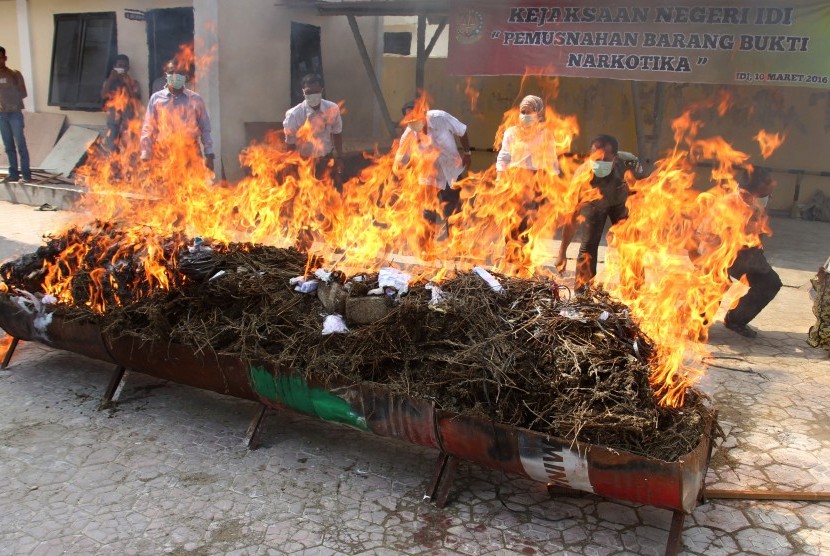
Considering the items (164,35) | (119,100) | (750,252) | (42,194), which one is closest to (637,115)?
(750,252)

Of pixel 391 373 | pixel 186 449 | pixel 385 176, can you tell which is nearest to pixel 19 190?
pixel 385 176

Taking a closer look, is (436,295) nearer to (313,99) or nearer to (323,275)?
(323,275)

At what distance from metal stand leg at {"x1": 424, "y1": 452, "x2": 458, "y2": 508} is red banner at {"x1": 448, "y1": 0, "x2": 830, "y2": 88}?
7.63 m

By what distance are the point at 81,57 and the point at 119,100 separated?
188 cm

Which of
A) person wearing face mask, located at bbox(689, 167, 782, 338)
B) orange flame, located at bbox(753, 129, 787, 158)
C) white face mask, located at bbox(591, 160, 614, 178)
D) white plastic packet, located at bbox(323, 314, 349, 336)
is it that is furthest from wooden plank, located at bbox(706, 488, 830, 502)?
orange flame, located at bbox(753, 129, 787, 158)

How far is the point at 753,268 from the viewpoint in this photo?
6297 mm

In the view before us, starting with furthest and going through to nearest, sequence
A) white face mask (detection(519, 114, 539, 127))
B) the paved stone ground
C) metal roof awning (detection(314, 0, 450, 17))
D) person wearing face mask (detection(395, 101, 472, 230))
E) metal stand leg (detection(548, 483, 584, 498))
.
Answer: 1. metal roof awning (detection(314, 0, 450, 17))
2. person wearing face mask (detection(395, 101, 472, 230))
3. white face mask (detection(519, 114, 539, 127))
4. metal stand leg (detection(548, 483, 584, 498))
5. the paved stone ground

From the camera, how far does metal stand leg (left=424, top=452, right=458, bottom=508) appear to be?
12.1 feet

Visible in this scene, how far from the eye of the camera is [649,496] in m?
3.09

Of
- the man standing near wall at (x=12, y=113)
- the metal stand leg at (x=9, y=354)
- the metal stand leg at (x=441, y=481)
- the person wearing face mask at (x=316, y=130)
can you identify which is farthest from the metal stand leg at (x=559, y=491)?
the man standing near wall at (x=12, y=113)

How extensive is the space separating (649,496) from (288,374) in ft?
6.66

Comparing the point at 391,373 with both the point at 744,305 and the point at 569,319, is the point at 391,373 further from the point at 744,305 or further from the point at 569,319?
the point at 744,305

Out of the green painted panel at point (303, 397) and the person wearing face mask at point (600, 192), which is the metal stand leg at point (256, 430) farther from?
the person wearing face mask at point (600, 192)

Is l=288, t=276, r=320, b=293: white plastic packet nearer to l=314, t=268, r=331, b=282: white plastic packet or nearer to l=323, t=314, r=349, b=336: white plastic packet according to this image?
l=314, t=268, r=331, b=282: white plastic packet
